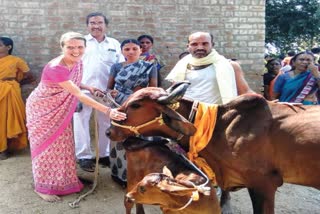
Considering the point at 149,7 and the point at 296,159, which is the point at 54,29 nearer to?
the point at 149,7

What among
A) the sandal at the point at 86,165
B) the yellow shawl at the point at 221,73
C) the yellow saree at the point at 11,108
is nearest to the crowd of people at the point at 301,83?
the yellow shawl at the point at 221,73

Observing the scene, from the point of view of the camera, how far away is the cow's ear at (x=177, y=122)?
2.87m

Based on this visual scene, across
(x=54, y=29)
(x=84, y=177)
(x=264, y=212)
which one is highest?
(x=54, y=29)

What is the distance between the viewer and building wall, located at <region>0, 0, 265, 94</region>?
20.4 ft

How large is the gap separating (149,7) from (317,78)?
9.55 feet

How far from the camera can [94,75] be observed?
5.00 meters

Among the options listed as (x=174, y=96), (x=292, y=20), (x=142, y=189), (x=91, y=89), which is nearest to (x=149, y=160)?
(x=174, y=96)

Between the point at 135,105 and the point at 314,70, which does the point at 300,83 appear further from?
the point at 135,105

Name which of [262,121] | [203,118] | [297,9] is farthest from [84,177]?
[297,9]

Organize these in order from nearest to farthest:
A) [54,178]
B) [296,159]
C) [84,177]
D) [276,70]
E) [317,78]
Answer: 1. [296,159]
2. [54,178]
3. [84,177]
4. [317,78]
5. [276,70]

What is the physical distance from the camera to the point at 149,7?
6.51 metres

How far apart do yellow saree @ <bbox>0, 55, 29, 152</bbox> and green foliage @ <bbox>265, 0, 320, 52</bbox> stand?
9.41 meters

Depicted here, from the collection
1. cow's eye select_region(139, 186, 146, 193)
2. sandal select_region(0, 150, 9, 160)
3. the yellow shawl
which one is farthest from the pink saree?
cow's eye select_region(139, 186, 146, 193)

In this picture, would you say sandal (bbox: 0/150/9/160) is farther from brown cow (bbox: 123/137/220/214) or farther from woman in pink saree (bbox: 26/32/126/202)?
brown cow (bbox: 123/137/220/214)
